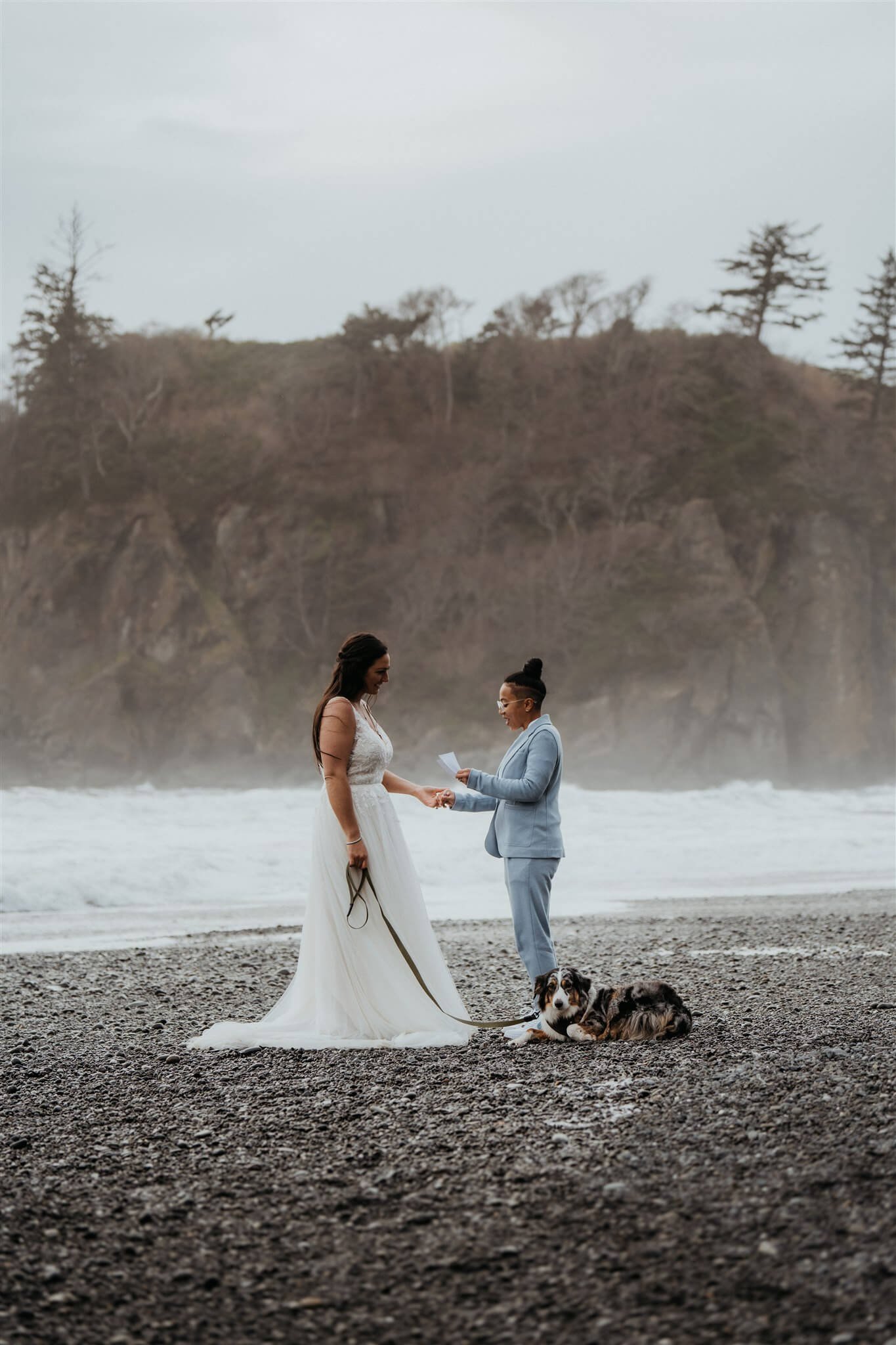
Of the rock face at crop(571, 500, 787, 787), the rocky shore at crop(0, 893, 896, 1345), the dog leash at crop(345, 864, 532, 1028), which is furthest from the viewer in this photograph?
the rock face at crop(571, 500, 787, 787)

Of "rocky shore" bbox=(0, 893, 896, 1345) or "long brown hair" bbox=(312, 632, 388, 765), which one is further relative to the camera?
"long brown hair" bbox=(312, 632, 388, 765)

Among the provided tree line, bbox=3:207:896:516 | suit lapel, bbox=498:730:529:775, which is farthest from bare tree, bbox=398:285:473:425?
suit lapel, bbox=498:730:529:775

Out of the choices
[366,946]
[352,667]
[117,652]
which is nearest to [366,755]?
[352,667]

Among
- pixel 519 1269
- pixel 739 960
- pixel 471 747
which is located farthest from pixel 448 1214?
pixel 471 747

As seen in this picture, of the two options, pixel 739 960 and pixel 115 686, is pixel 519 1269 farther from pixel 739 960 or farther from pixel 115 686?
pixel 115 686

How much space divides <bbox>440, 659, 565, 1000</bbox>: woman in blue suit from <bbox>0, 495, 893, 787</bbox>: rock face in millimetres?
38581

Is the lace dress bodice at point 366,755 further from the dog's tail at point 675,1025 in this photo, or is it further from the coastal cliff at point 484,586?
the coastal cliff at point 484,586

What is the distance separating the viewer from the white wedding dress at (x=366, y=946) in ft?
22.4

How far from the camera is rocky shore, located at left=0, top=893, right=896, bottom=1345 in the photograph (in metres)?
3.45

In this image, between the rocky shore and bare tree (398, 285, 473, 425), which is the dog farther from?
bare tree (398, 285, 473, 425)

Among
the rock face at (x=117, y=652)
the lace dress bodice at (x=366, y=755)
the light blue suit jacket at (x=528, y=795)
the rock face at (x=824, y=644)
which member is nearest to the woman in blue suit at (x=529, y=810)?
the light blue suit jacket at (x=528, y=795)

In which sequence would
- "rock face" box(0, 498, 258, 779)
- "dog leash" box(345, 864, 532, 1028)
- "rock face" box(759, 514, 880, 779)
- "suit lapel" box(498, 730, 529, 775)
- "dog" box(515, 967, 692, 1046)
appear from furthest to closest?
"rock face" box(759, 514, 880, 779)
"rock face" box(0, 498, 258, 779)
"suit lapel" box(498, 730, 529, 775)
"dog leash" box(345, 864, 532, 1028)
"dog" box(515, 967, 692, 1046)

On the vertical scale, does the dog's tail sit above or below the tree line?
below

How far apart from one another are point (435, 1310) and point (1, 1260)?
1397mm
